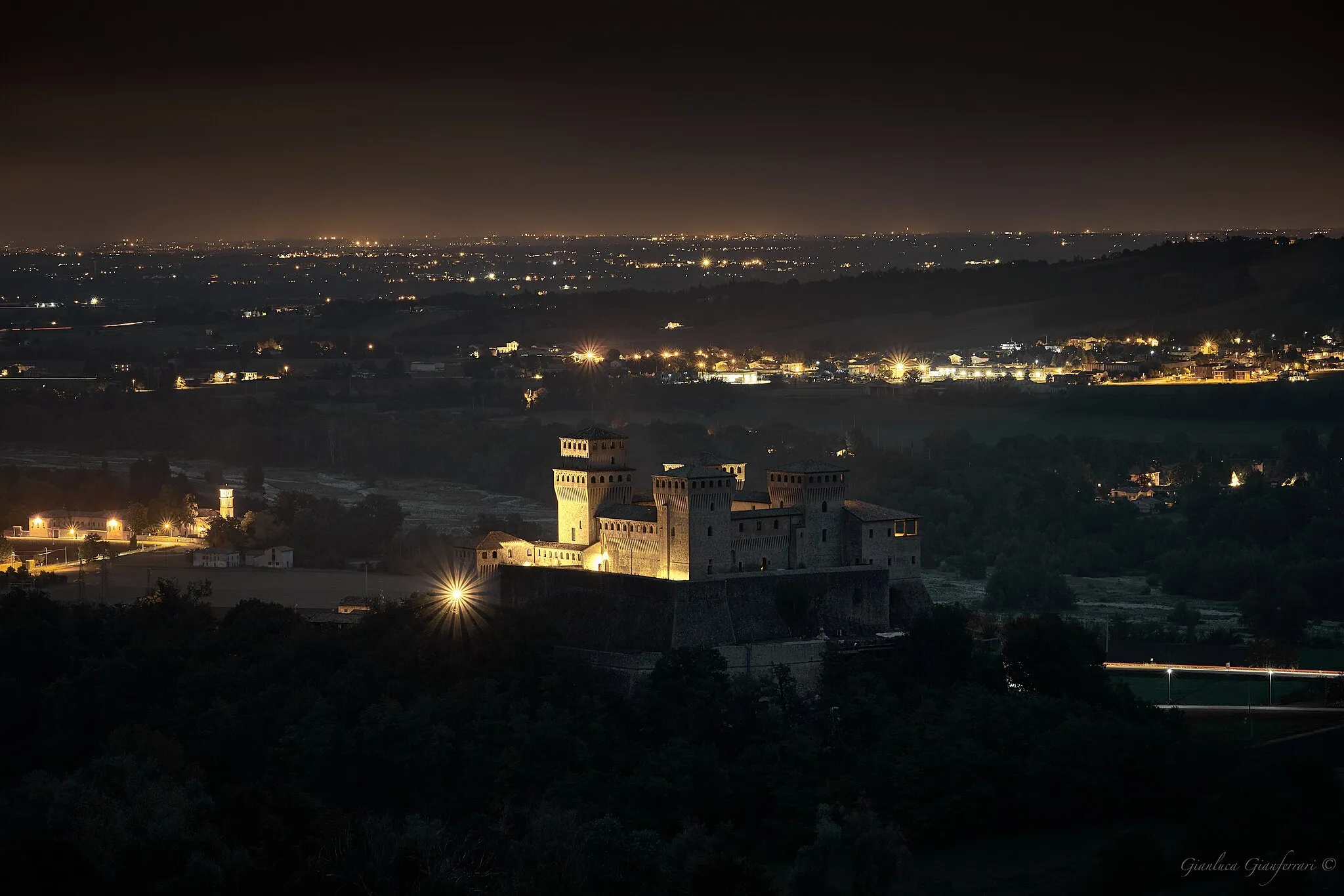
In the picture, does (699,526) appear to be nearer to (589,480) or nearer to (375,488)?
(589,480)

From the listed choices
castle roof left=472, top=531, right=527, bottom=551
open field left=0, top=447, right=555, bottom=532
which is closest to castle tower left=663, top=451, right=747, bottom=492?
castle roof left=472, top=531, right=527, bottom=551

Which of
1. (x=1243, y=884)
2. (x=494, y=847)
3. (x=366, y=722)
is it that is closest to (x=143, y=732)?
(x=366, y=722)

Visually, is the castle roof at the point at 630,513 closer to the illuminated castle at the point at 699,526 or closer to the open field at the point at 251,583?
the illuminated castle at the point at 699,526

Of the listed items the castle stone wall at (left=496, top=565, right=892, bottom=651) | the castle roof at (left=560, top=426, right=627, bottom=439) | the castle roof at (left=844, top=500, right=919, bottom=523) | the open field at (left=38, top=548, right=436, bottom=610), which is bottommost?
the open field at (left=38, top=548, right=436, bottom=610)

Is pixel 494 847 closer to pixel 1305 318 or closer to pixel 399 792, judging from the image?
pixel 399 792

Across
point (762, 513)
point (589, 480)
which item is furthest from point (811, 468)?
point (589, 480)

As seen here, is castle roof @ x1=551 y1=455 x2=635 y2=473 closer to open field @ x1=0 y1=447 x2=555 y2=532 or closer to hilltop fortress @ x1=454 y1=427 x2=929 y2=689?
hilltop fortress @ x1=454 y1=427 x2=929 y2=689
